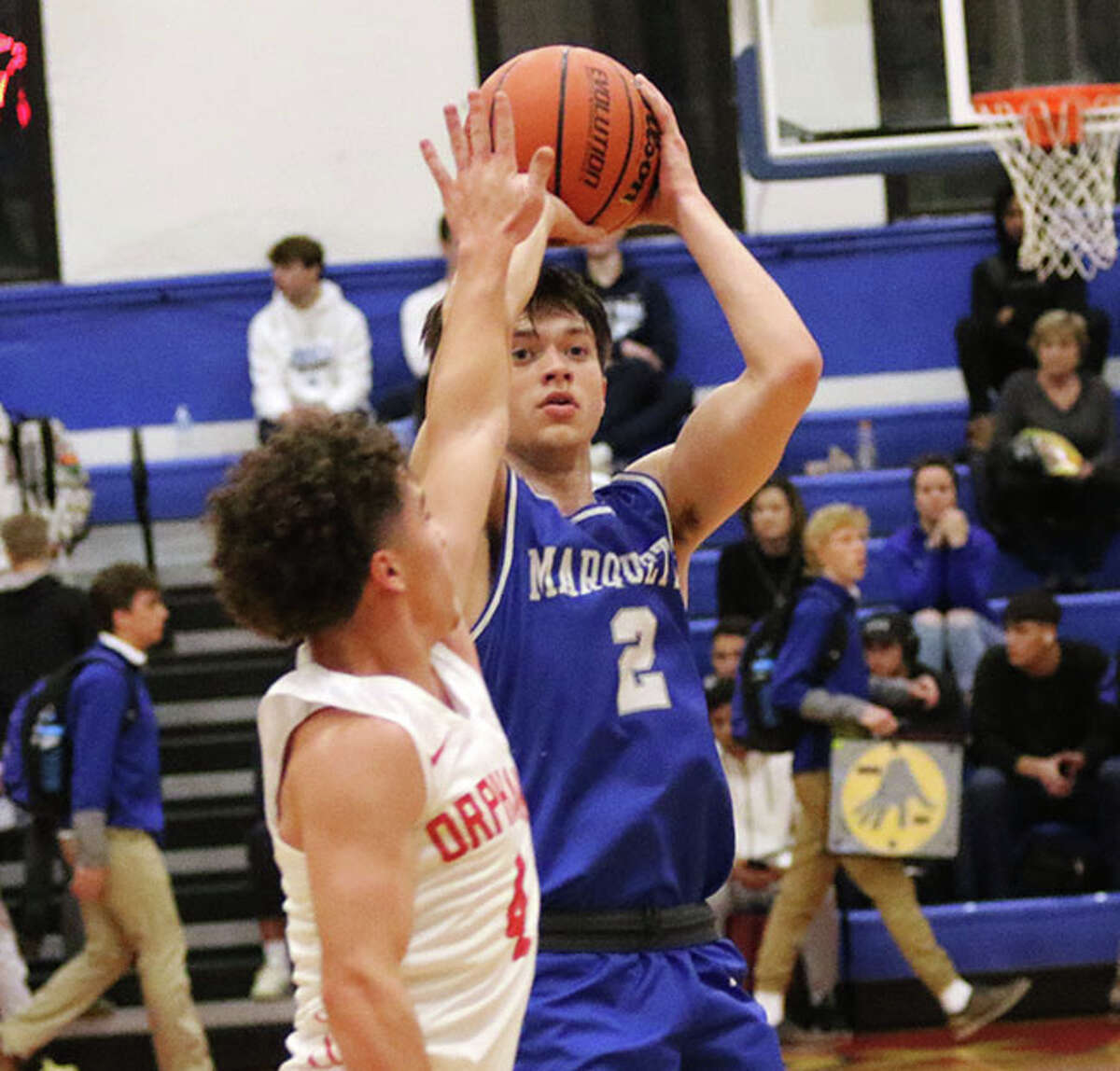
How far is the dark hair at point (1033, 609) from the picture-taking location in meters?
7.65

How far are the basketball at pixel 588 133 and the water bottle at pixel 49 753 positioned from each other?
164 inches

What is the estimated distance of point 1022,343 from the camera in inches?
389

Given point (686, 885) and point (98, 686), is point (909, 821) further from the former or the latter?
point (686, 885)

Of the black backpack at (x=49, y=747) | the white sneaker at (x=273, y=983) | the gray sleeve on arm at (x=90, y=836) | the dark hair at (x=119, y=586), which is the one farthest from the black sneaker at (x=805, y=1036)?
the dark hair at (x=119, y=586)

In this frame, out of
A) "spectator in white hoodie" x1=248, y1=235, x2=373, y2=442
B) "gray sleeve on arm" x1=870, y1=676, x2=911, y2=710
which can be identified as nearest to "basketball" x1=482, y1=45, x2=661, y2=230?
"gray sleeve on arm" x1=870, y1=676, x2=911, y2=710

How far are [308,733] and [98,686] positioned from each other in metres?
4.69

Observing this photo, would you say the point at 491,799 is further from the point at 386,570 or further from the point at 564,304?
the point at 564,304

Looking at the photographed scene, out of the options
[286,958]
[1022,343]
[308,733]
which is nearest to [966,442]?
[1022,343]

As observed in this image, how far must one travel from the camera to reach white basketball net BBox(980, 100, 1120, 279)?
25.2ft

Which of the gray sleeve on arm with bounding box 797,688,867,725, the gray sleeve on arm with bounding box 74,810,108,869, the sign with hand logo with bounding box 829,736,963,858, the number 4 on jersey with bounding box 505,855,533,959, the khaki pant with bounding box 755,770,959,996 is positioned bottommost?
the khaki pant with bounding box 755,770,959,996

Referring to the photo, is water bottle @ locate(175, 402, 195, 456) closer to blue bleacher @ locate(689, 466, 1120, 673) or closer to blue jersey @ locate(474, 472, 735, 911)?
blue bleacher @ locate(689, 466, 1120, 673)

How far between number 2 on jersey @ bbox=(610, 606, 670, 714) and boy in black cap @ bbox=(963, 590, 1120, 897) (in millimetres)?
4900

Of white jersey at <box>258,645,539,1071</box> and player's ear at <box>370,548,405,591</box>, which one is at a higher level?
player's ear at <box>370,548,405,591</box>

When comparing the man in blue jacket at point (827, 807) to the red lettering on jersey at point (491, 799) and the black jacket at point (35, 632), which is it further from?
the red lettering on jersey at point (491, 799)
